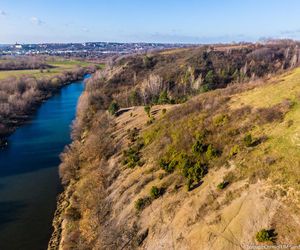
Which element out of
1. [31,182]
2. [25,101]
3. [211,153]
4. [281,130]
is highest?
[281,130]

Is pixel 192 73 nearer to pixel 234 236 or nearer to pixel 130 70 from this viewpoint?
pixel 130 70

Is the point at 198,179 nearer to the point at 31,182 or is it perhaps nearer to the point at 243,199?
the point at 243,199

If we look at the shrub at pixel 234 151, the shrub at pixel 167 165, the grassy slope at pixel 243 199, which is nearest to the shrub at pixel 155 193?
the grassy slope at pixel 243 199

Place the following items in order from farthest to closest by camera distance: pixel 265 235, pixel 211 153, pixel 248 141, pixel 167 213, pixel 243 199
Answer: pixel 211 153 → pixel 248 141 → pixel 167 213 → pixel 243 199 → pixel 265 235

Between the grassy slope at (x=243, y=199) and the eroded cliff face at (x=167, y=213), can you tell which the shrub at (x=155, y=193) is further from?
the grassy slope at (x=243, y=199)

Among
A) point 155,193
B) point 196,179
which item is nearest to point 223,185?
point 196,179

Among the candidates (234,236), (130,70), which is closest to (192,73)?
(130,70)
